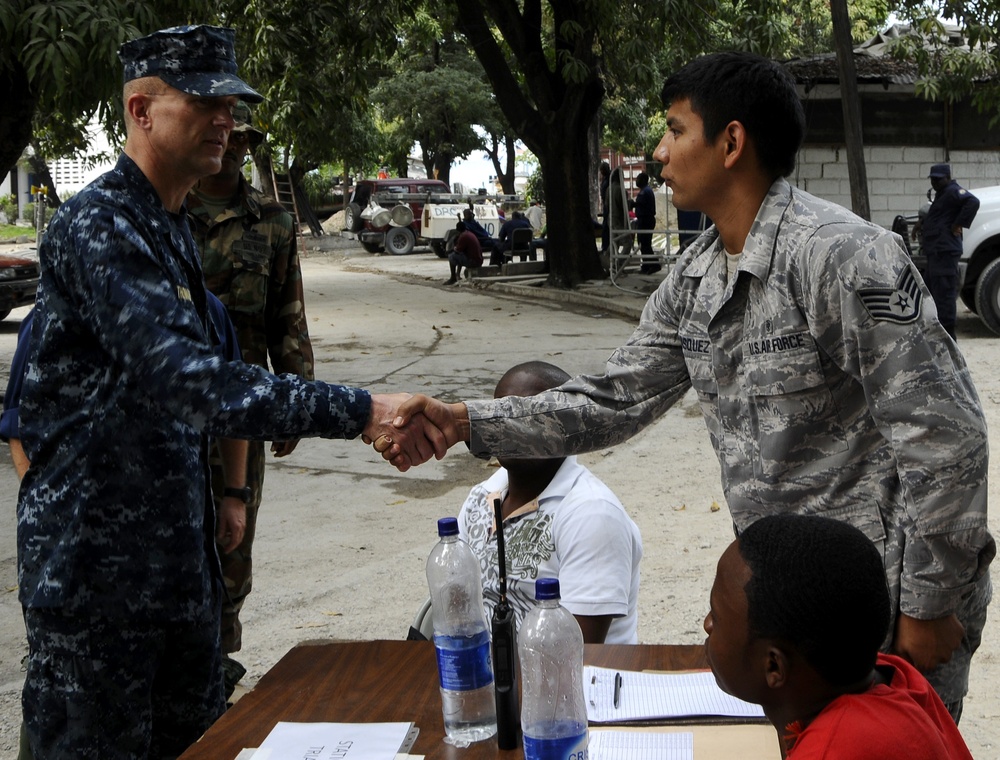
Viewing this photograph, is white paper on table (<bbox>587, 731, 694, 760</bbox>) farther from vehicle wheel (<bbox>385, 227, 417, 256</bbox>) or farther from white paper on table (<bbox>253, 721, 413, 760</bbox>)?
vehicle wheel (<bbox>385, 227, 417, 256</bbox>)

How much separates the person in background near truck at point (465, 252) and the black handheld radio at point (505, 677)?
19148 mm

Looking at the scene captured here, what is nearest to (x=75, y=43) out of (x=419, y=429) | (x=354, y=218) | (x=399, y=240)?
(x=419, y=429)

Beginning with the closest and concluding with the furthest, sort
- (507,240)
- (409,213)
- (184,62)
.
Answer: (184,62) → (507,240) → (409,213)

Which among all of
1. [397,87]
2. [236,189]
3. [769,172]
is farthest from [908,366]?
[397,87]

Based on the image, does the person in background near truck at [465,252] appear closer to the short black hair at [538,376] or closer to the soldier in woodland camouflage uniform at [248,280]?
the soldier in woodland camouflage uniform at [248,280]

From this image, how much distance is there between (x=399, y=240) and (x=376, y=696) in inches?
1159

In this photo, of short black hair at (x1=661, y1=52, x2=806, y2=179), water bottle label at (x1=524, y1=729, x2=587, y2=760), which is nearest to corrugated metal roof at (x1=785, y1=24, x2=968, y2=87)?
short black hair at (x1=661, y1=52, x2=806, y2=179)

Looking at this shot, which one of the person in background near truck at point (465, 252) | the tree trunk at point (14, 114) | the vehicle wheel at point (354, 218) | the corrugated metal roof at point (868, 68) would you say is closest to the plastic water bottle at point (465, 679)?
the tree trunk at point (14, 114)

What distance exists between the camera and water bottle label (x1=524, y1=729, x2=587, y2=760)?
186cm

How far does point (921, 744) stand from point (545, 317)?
1340 cm

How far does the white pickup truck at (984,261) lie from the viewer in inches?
438

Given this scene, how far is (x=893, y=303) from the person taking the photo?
6.61 feet

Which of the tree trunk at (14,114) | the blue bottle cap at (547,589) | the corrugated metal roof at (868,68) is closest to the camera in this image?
the blue bottle cap at (547,589)

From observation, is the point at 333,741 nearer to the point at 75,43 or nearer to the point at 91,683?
the point at 91,683
